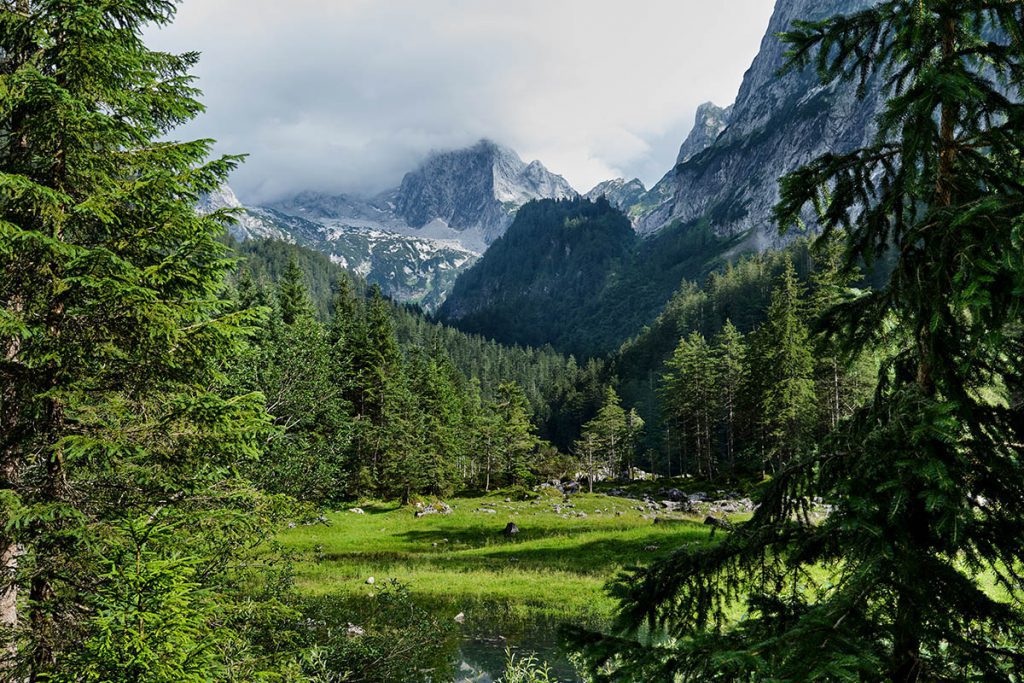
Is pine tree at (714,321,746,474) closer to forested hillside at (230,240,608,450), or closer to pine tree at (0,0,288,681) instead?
forested hillside at (230,240,608,450)

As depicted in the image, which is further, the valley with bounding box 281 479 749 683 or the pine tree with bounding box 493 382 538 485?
the pine tree with bounding box 493 382 538 485

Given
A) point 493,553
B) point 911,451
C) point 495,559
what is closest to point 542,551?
point 493,553

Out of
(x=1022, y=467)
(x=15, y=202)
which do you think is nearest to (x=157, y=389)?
(x=15, y=202)

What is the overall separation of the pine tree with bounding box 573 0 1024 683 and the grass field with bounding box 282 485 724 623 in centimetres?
965

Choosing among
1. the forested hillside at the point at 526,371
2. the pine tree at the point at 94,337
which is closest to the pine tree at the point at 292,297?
the pine tree at the point at 94,337

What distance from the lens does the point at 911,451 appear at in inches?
119

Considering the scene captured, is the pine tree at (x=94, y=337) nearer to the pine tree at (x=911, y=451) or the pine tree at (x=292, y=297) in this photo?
the pine tree at (x=911, y=451)

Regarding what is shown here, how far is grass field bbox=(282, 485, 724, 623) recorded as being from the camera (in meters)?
20.4

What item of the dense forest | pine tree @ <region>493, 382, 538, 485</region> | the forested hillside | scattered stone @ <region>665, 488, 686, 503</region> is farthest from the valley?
the forested hillside

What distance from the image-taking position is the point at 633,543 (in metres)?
28.5

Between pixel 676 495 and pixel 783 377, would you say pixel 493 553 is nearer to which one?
pixel 676 495

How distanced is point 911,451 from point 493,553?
29.2m

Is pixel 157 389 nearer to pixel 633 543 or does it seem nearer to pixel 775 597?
pixel 775 597

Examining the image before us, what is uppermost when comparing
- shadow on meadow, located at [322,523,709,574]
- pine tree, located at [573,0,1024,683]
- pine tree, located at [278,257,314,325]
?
pine tree, located at [278,257,314,325]
